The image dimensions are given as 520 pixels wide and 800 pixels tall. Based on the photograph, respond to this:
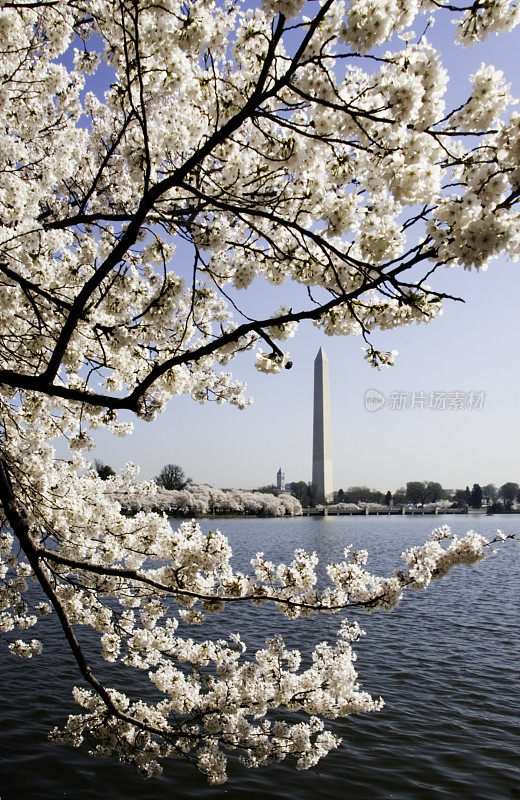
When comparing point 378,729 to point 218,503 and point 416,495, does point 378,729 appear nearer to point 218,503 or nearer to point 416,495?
point 218,503

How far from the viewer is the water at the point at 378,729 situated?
20.6 feet

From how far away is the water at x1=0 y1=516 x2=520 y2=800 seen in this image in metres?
6.27

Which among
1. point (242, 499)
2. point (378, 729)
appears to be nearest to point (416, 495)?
point (242, 499)

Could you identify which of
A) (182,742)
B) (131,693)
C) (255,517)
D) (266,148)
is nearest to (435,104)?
(266,148)

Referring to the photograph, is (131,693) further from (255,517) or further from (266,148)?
(255,517)

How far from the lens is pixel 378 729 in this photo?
792 centimetres

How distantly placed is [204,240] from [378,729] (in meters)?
7.14

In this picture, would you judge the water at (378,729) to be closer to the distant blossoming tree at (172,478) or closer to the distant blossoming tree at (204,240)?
the distant blossoming tree at (204,240)

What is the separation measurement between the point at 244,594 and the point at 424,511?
120m

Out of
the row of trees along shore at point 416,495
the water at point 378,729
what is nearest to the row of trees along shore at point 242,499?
the row of trees along shore at point 416,495

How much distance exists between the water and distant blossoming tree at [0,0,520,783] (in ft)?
2.16

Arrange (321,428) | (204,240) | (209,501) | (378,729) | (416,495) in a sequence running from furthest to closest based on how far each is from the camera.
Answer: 1. (416,495)
2. (209,501)
3. (321,428)
4. (378,729)
5. (204,240)

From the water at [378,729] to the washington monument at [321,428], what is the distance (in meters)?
52.8

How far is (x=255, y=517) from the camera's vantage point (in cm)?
9250
